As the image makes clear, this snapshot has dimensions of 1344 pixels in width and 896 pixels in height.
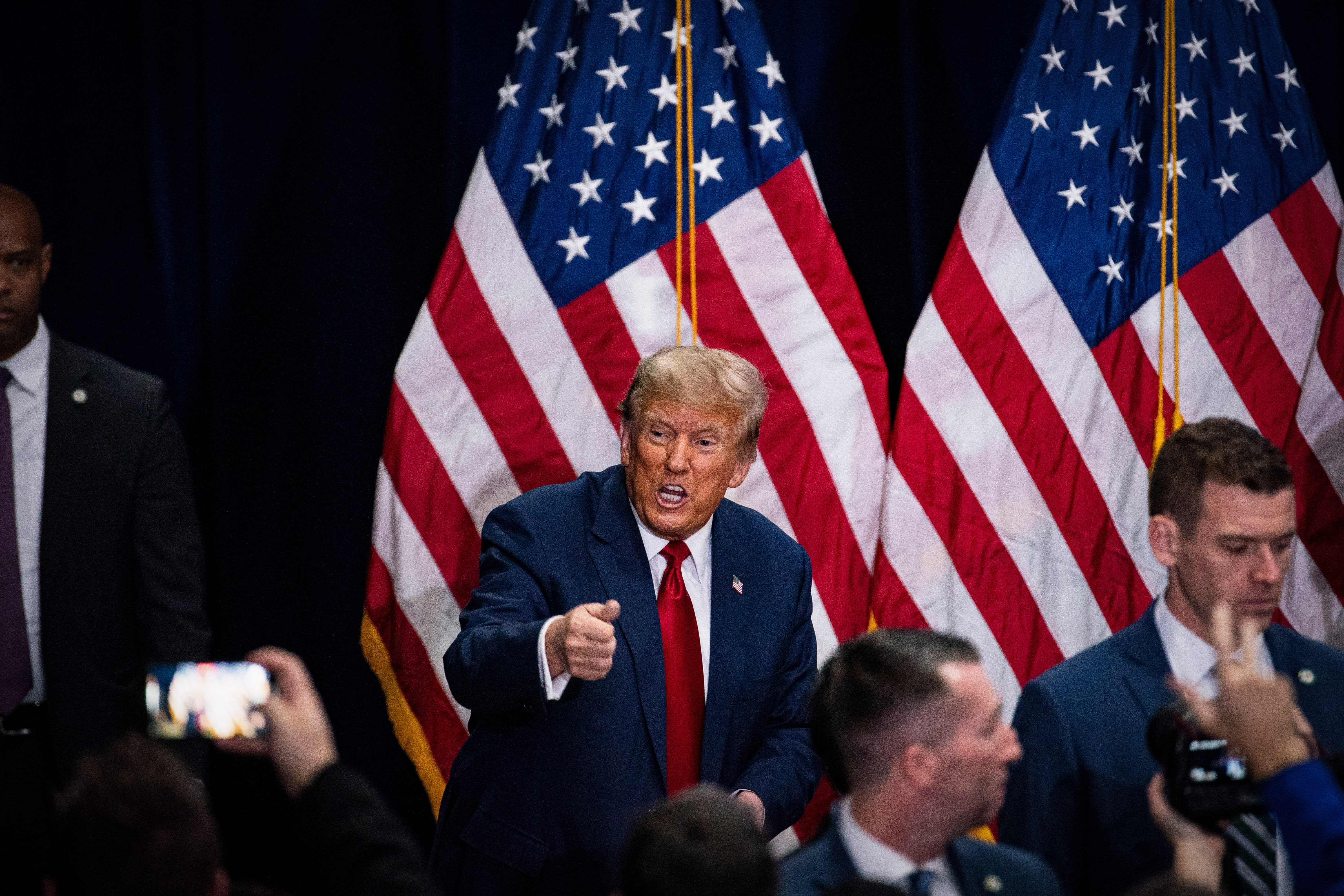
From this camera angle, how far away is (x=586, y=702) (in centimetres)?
278

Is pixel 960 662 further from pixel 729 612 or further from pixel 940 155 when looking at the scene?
pixel 940 155

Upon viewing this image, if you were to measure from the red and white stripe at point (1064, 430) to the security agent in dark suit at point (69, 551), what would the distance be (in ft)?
6.08

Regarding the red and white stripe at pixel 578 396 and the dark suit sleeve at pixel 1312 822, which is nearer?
the dark suit sleeve at pixel 1312 822

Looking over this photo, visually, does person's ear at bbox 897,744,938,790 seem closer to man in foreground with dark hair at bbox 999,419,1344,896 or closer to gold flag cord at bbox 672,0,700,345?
man in foreground with dark hair at bbox 999,419,1344,896

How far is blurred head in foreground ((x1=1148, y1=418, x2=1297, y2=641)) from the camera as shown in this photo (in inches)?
92.9

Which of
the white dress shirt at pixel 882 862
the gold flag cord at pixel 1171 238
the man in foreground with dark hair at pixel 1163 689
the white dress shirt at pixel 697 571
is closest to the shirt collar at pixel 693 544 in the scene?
the white dress shirt at pixel 697 571

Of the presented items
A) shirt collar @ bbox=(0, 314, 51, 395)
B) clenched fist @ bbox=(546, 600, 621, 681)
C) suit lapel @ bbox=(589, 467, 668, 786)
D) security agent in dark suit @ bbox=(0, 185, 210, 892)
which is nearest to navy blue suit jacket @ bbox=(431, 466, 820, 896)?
suit lapel @ bbox=(589, 467, 668, 786)

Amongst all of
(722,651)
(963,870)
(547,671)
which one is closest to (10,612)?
(547,671)

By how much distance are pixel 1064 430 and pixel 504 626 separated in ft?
6.14

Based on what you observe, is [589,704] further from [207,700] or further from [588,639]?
[207,700]

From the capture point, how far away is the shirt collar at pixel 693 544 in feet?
9.75

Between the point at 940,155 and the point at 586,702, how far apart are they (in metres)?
2.29

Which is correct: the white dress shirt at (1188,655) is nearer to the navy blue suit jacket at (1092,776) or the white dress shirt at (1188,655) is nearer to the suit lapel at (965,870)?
the navy blue suit jacket at (1092,776)

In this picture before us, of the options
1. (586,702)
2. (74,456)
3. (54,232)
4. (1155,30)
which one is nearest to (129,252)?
(54,232)
